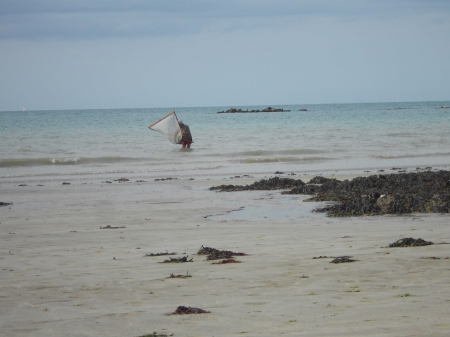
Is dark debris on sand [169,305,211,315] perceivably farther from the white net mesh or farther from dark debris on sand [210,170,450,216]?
the white net mesh

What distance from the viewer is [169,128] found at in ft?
117

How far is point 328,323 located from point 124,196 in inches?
442

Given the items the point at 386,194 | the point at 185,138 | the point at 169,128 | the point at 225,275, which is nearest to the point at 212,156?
the point at 185,138

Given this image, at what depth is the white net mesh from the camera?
3500 centimetres

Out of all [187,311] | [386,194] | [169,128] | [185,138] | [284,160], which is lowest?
[284,160]

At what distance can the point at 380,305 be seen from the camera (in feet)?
16.3

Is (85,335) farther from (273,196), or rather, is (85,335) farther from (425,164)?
(425,164)

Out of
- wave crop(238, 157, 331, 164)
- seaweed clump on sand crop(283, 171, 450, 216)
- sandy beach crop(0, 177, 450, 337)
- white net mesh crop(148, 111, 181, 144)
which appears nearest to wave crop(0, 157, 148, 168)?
wave crop(238, 157, 331, 164)

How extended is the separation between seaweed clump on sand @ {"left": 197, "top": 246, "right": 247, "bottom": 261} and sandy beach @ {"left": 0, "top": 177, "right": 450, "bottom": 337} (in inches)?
6.5

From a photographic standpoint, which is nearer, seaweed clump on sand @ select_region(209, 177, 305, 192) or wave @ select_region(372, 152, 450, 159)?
seaweed clump on sand @ select_region(209, 177, 305, 192)

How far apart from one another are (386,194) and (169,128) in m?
25.1

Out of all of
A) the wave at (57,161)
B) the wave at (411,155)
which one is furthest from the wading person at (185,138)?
the wave at (411,155)

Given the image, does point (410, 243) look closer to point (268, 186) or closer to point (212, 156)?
point (268, 186)

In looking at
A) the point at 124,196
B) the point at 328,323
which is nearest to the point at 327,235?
the point at 328,323
